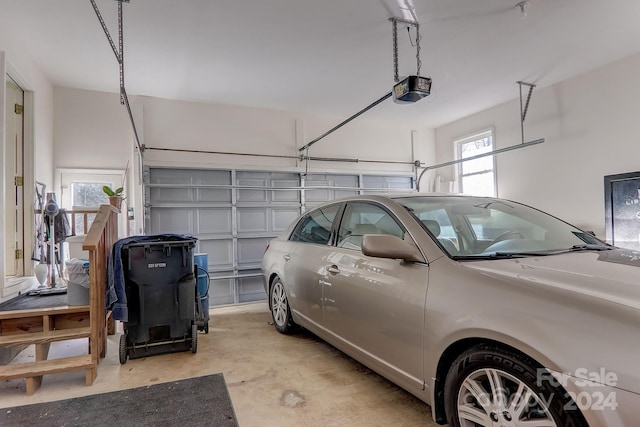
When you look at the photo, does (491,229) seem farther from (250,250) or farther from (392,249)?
(250,250)

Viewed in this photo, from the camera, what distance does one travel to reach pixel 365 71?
4.69 meters

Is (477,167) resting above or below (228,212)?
above

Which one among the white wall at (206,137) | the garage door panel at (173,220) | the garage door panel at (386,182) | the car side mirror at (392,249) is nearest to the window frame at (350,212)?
the car side mirror at (392,249)

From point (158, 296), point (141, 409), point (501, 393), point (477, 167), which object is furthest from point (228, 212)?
point (501, 393)

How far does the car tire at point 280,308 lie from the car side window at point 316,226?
1.82 ft

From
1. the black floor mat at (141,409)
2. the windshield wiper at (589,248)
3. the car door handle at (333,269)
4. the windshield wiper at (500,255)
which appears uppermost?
the windshield wiper at (589,248)

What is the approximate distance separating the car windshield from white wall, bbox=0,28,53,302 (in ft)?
11.9

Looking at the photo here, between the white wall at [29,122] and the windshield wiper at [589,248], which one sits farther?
the white wall at [29,122]

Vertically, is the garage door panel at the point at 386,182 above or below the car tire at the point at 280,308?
above

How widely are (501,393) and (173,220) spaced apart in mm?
5346

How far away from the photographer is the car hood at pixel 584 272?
1.28 m

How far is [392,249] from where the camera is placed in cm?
193

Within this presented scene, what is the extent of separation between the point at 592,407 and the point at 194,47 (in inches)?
176

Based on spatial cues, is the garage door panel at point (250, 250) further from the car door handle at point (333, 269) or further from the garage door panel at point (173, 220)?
the car door handle at point (333, 269)
